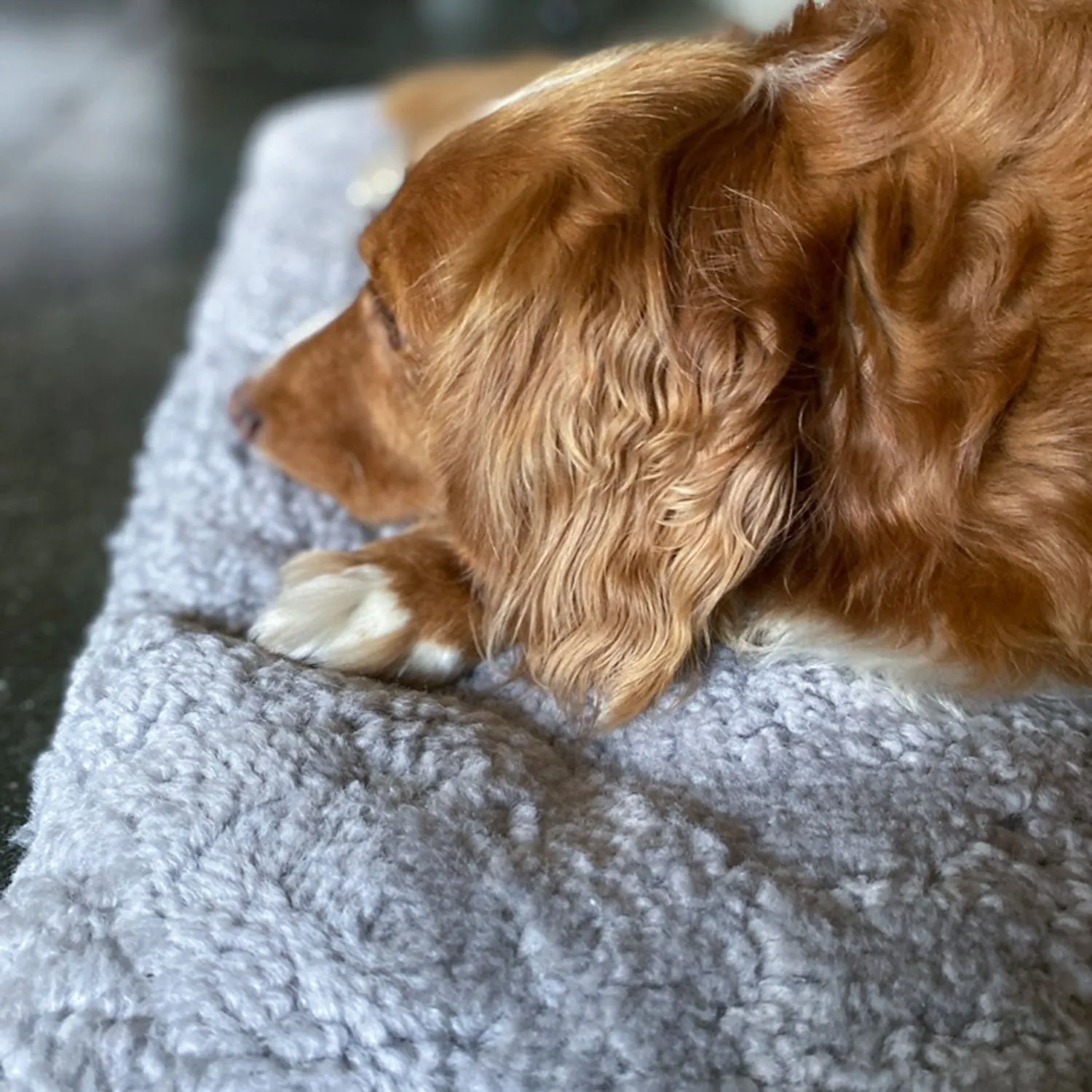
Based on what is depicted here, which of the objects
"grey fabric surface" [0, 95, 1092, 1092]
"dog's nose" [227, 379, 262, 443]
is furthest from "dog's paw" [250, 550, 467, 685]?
"dog's nose" [227, 379, 262, 443]

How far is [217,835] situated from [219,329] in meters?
1.07

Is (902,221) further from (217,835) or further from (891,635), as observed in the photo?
(217,835)

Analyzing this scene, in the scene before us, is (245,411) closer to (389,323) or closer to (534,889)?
(389,323)

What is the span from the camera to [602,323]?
3.37ft

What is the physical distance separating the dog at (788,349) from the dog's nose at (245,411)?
1.37ft

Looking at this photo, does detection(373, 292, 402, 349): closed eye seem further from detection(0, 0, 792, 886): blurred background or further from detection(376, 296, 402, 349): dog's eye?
detection(0, 0, 792, 886): blurred background

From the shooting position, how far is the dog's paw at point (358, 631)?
3.96ft

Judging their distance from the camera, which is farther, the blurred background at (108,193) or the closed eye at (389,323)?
the blurred background at (108,193)

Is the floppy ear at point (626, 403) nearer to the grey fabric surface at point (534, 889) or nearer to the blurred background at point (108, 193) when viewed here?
the grey fabric surface at point (534, 889)

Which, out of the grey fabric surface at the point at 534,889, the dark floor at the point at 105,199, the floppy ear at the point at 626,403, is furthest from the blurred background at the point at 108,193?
the floppy ear at the point at 626,403

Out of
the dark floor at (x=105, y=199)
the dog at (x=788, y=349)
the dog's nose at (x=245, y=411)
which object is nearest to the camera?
the dog at (x=788, y=349)

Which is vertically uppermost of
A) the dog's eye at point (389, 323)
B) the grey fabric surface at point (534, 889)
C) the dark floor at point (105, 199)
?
the dog's eye at point (389, 323)

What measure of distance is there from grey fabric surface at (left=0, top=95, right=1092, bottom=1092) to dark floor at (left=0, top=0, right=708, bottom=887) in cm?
29

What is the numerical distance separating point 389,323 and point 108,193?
6.60 ft
